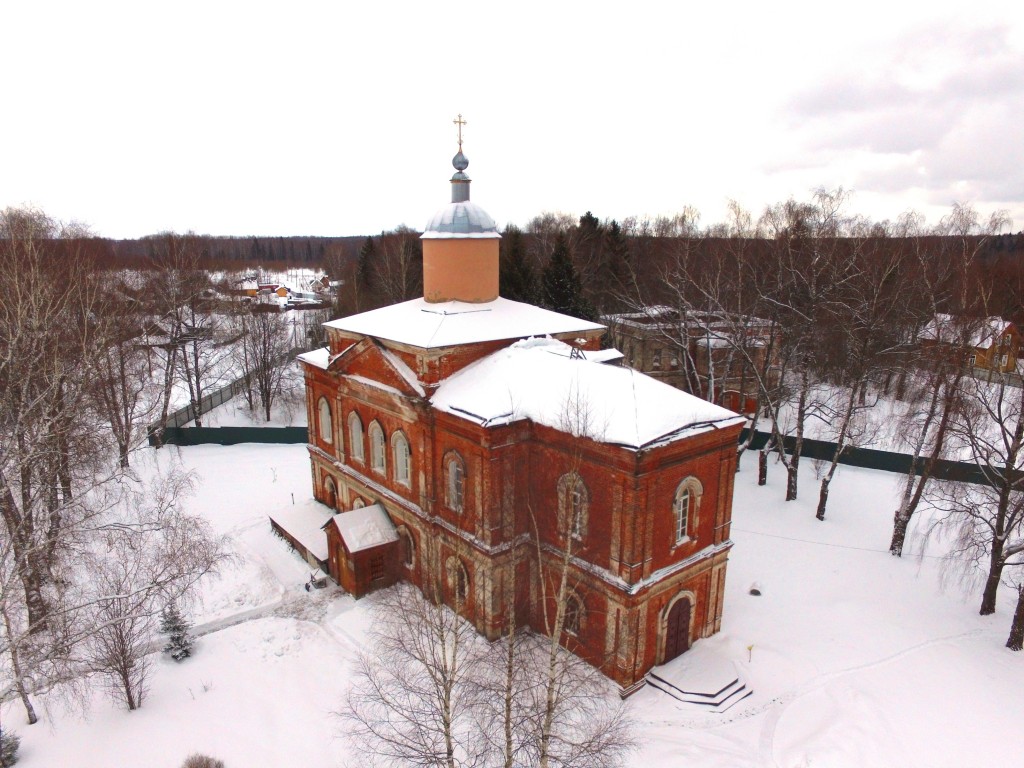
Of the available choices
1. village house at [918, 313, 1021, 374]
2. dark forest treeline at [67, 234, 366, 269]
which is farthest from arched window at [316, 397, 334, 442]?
dark forest treeline at [67, 234, 366, 269]

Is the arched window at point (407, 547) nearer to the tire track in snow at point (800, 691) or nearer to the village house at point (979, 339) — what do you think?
the tire track in snow at point (800, 691)

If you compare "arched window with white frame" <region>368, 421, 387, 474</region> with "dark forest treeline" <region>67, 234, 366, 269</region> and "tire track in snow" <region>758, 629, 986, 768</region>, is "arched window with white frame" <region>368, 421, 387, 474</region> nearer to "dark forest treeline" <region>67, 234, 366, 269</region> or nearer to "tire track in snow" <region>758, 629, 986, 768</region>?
"tire track in snow" <region>758, 629, 986, 768</region>

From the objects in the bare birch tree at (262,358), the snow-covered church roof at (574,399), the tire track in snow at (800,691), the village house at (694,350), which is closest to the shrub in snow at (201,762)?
the snow-covered church roof at (574,399)

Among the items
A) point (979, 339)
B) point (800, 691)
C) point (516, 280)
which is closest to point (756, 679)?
point (800, 691)

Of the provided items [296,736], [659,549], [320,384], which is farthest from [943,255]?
[296,736]

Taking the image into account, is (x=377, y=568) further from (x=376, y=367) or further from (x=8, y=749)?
(x=8, y=749)

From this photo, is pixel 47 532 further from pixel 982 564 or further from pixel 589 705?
pixel 982 564

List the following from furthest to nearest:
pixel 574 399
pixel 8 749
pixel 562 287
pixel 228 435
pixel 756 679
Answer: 1. pixel 562 287
2. pixel 228 435
3. pixel 756 679
4. pixel 574 399
5. pixel 8 749
